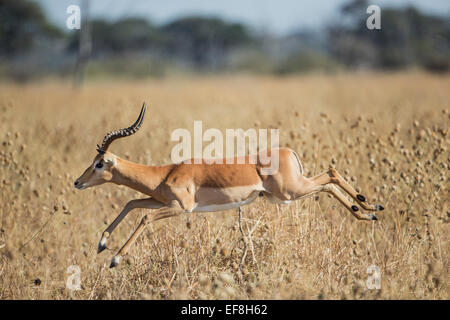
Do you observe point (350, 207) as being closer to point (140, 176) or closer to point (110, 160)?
point (140, 176)

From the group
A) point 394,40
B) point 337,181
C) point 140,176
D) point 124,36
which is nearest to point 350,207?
point 337,181

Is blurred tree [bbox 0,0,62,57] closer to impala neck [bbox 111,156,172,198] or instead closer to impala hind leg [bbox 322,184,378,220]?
impala neck [bbox 111,156,172,198]

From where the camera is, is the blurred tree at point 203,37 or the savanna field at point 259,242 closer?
the savanna field at point 259,242

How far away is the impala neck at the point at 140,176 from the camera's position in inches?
131

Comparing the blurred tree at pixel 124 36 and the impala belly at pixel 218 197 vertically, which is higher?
the blurred tree at pixel 124 36

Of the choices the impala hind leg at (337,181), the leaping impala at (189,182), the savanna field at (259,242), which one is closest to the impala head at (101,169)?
the leaping impala at (189,182)

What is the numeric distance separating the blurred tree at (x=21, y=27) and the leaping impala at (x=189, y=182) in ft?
101

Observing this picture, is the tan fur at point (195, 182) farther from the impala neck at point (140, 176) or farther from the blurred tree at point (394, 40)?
the blurred tree at point (394, 40)

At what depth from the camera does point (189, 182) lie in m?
3.29

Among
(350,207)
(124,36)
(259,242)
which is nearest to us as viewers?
(350,207)

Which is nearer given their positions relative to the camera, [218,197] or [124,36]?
[218,197]

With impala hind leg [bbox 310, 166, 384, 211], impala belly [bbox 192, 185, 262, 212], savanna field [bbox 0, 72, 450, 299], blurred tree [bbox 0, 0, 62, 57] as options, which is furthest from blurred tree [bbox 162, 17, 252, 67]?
impala belly [bbox 192, 185, 262, 212]

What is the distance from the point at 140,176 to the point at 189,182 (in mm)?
308
